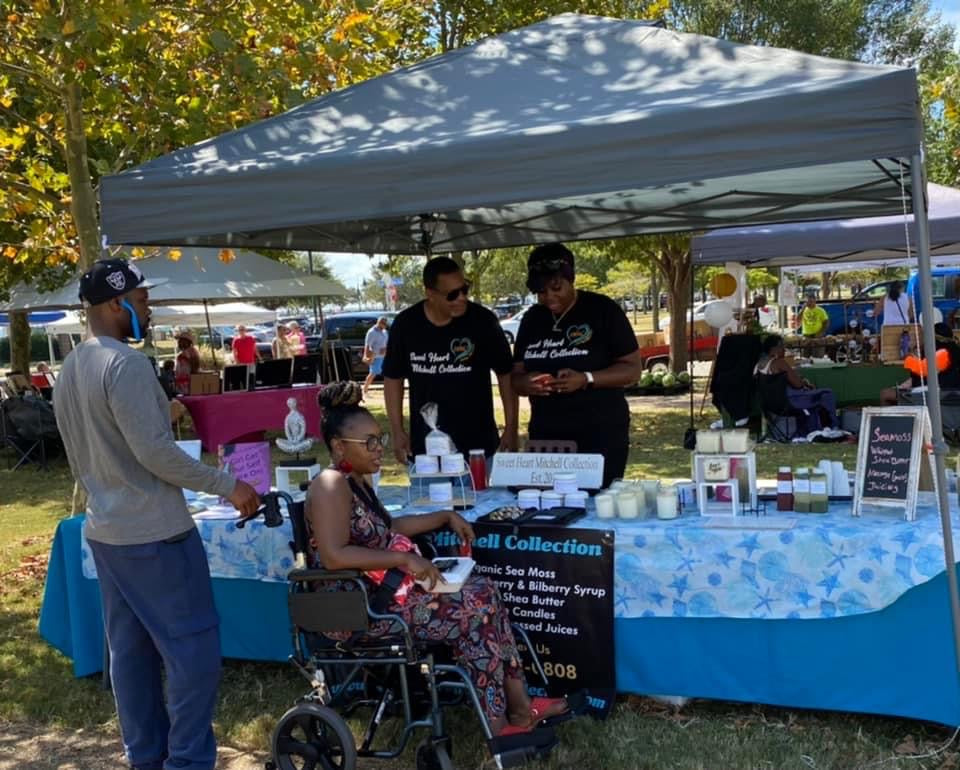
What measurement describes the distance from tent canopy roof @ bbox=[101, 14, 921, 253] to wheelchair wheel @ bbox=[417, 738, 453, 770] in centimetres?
163

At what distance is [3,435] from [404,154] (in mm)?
9479

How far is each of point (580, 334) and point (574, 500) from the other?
0.72m

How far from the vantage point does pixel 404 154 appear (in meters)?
3.03

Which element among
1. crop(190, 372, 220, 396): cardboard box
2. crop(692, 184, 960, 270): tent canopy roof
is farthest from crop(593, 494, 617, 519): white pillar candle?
crop(190, 372, 220, 396): cardboard box

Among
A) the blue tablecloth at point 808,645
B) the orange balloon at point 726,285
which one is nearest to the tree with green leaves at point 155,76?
the blue tablecloth at point 808,645

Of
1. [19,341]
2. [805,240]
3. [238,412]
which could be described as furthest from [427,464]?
[19,341]

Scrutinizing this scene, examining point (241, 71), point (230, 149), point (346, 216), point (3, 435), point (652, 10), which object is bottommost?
point (3, 435)

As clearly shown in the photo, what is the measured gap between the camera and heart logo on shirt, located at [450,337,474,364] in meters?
4.03

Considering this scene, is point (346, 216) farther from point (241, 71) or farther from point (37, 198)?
point (37, 198)

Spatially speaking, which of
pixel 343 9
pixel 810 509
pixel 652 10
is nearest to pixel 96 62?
pixel 343 9

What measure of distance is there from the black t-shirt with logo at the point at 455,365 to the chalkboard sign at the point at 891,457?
1.57 metres

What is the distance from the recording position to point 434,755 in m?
2.79

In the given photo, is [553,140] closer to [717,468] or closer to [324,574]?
[717,468]

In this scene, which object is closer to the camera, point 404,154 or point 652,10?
point 404,154
